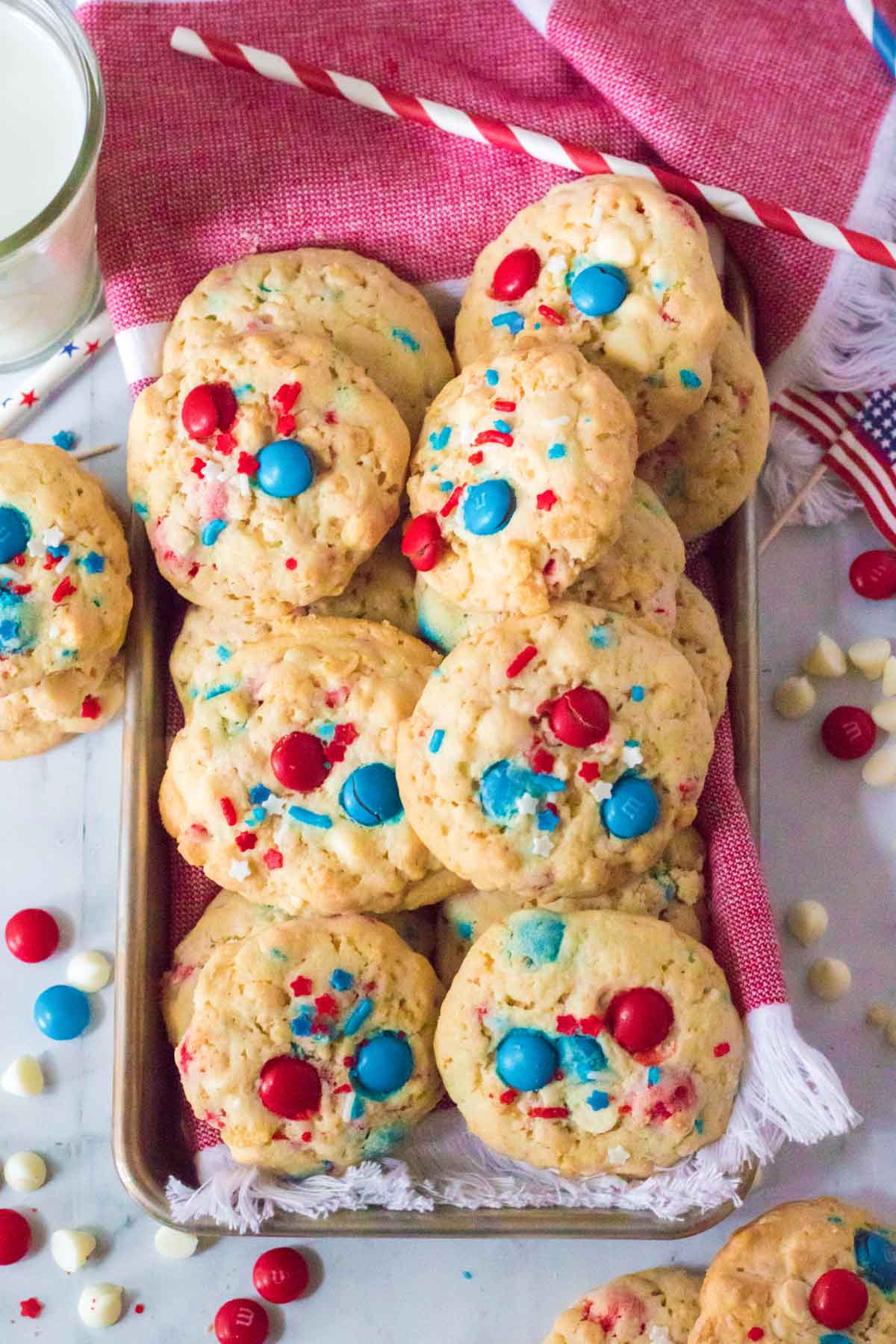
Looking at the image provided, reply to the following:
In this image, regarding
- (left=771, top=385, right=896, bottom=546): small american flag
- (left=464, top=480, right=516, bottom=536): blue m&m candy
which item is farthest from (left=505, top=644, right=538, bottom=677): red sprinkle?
(left=771, top=385, right=896, bottom=546): small american flag

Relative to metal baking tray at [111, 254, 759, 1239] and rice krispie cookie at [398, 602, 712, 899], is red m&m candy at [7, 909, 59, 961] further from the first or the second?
rice krispie cookie at [398, 602, 712, 899]

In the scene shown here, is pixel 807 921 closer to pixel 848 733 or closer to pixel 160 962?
pixel 848 733

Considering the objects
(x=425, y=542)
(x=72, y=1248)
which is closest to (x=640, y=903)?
(x=425, y=542)

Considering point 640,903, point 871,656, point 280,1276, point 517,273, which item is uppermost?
point 517,273

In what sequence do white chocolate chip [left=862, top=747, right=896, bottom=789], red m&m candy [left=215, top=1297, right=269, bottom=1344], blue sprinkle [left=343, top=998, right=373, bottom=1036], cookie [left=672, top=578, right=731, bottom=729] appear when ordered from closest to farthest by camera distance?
blue sprinkle [left=343, top=998, right=373, bottom=1036], cookie [left=672, top=578, right=731, bottom=729], red m&m candy [left=215, top=1297, right=269, bottom=1344], white chocolate chip [left=862, top=747, right=896, bottom=789]

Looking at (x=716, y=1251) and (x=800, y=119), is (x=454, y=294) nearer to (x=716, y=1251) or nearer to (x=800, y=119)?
(x=800, y=119)

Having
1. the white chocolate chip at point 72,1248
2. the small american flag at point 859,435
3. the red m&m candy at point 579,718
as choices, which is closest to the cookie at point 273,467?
the red m&m candy at point 579,718
